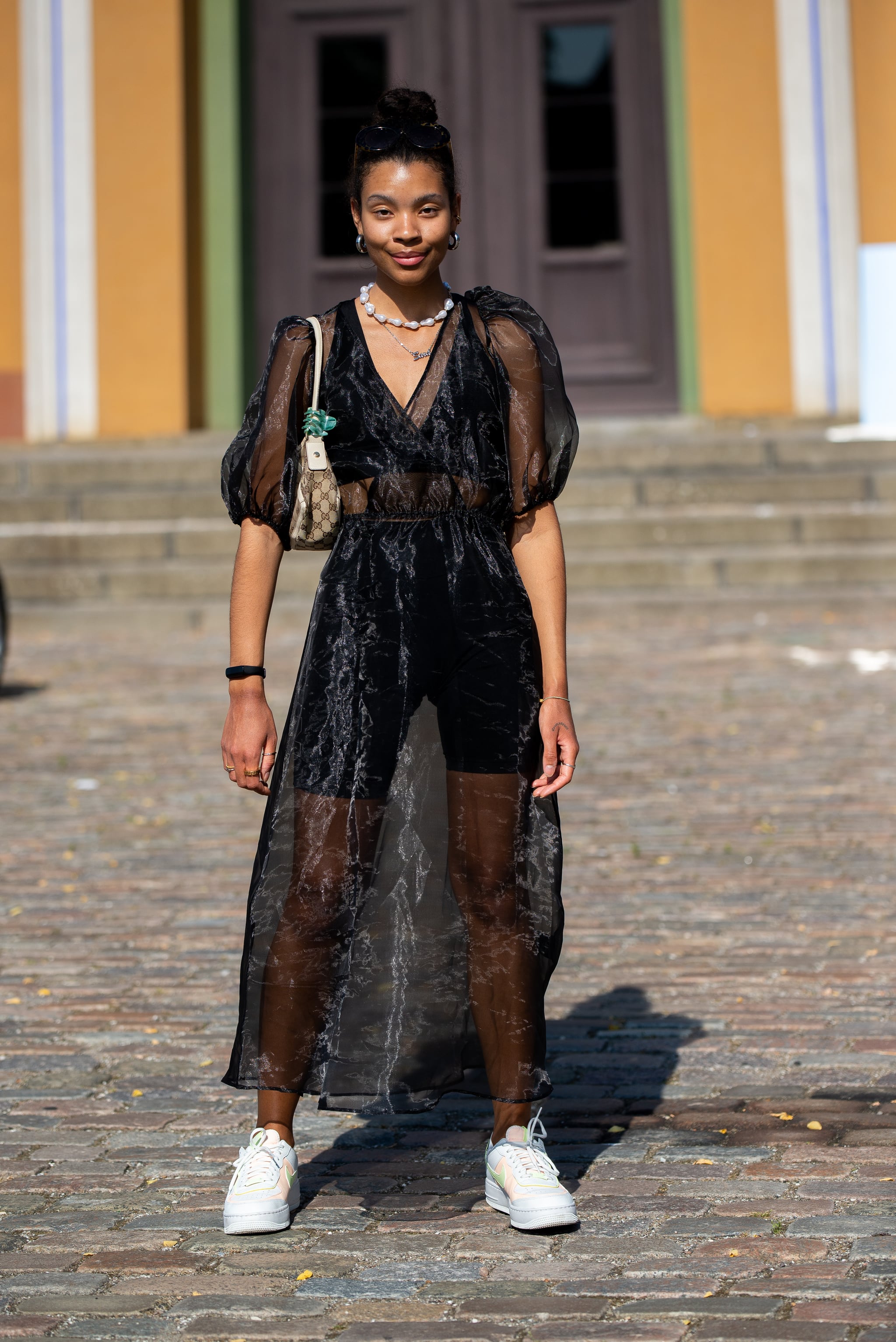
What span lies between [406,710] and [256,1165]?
0.82 metres

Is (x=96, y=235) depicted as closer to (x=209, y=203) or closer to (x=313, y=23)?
(x=209, y=203)

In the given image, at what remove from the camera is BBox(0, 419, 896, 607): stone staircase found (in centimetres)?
1241

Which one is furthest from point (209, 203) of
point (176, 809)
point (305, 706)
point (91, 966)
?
point (305, 706)

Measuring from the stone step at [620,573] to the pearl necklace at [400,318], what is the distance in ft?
29.6

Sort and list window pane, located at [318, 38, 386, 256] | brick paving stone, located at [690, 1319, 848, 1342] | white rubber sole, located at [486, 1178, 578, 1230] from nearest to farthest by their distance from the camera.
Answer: brick paving stone, located at [690, 1319, 848, 1342] < white rubber sole, located at [486, 1178, 578, 1230] < window pane, located at [318, 38, 386, 256]

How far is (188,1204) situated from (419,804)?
2.71 ft

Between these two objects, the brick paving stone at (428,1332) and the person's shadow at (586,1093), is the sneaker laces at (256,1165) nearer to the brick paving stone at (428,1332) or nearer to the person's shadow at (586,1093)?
the person's shadow at (586,1093)

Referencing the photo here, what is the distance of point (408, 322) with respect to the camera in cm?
321

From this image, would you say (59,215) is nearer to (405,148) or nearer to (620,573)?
(620,573)

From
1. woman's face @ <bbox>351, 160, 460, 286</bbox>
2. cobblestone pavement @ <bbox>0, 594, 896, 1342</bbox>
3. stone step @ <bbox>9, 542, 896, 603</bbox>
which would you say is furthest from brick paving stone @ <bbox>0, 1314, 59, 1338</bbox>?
stone step @ <bbox>9, 542, 896, 603</bbox>

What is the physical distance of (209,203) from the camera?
15.4 meters

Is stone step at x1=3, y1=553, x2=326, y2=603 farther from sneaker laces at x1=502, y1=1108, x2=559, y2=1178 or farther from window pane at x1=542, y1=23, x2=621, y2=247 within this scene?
sneaker laces at x1=502, y1=1108, x2=559, y2=1178

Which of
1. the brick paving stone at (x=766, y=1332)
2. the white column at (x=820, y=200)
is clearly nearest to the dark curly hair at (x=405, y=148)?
the brick paving stone at (x=766, y=1332)

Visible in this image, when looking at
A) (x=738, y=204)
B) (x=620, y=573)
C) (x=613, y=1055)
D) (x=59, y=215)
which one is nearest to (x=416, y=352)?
(x=613, y=1055)
